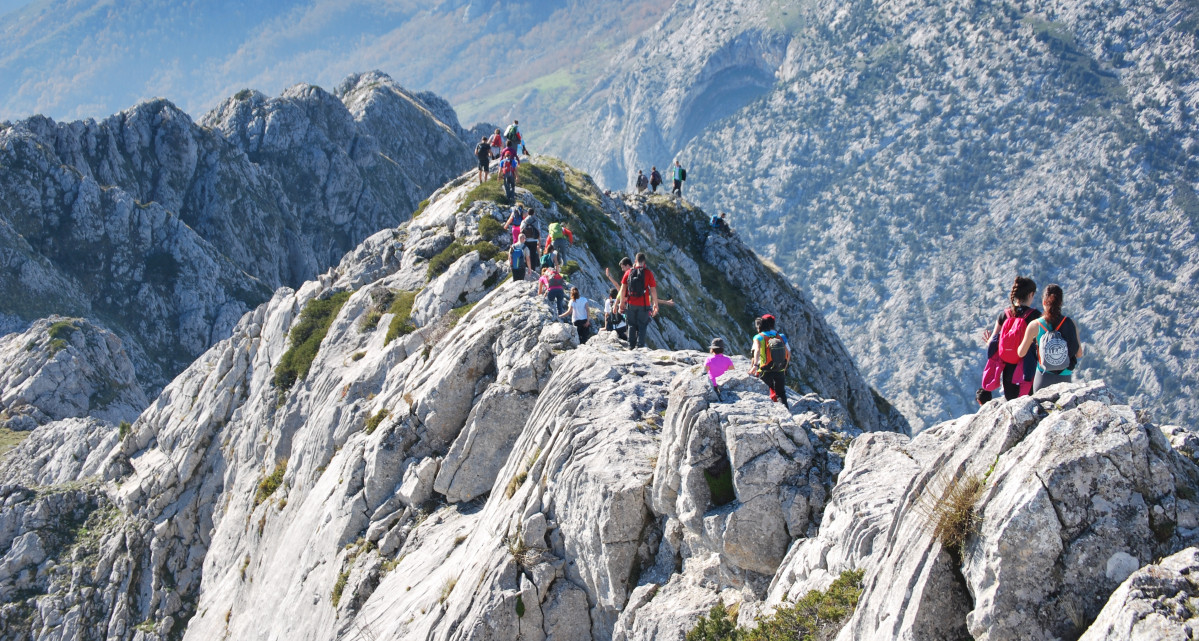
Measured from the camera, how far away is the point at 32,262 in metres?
81.2

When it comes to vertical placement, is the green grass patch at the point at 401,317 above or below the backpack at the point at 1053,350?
above

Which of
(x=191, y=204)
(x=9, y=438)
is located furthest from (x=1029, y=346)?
(x=191, y=204)

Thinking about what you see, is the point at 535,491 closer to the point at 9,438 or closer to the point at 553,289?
the point at 553,289

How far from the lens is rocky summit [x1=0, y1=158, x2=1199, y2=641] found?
782 centimetres

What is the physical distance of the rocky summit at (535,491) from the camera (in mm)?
7820

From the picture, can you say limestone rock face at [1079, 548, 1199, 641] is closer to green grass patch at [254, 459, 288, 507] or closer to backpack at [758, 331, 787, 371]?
backpack at [758, 331, 787, 371]

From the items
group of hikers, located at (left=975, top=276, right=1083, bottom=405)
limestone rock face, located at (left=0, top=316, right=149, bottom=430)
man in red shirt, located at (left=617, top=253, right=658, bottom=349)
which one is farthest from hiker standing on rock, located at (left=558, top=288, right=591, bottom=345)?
limestone rock face, located at (left=0, top=316, right=149, bottom=430)

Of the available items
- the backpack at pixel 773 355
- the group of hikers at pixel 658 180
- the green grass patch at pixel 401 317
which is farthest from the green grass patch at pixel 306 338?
the group of hikers at pixel 658 180

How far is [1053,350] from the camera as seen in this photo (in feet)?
35.9

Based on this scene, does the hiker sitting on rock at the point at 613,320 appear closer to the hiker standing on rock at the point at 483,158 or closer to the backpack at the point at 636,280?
the backpack at the point at 636,280

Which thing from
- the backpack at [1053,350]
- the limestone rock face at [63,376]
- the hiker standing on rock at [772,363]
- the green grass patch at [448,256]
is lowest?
the backpack at [1053,350]

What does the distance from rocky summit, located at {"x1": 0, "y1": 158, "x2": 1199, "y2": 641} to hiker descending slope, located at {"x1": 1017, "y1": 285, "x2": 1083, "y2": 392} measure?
184 cm

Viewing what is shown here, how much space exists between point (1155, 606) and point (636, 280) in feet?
50.4

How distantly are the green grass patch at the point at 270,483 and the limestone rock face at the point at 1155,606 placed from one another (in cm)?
2922
